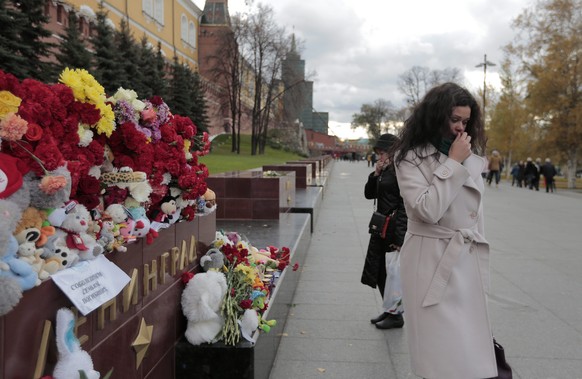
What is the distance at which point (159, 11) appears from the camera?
49.9 m

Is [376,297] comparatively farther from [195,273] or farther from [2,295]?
[2,295]

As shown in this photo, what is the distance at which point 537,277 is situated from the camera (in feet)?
22.5

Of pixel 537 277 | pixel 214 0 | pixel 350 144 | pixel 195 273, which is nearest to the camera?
pixel 195 273

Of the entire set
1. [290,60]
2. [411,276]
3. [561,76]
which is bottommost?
[411,276]

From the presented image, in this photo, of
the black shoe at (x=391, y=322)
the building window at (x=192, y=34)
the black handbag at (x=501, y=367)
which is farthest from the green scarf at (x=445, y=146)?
the building window at (x=192, y=34)

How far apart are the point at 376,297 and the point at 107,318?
391cm

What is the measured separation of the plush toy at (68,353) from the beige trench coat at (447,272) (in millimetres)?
1422

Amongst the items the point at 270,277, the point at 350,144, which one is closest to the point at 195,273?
the point at 270,277

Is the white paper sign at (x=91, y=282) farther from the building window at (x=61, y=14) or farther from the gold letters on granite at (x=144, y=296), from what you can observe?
the building window at (x=61, y=14)

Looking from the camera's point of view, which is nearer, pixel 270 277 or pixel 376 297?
pixel 270 277

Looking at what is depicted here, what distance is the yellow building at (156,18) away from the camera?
1320 inches

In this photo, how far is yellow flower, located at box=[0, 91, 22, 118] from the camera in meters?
2.00

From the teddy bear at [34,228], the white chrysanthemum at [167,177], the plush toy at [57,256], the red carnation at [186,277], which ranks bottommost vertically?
the red carnation at [186,277]

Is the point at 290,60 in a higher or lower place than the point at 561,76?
higher
